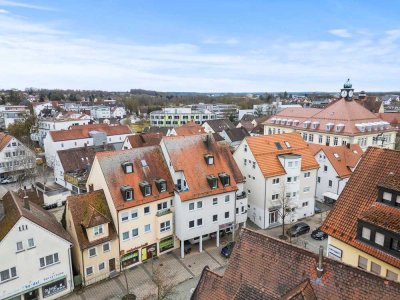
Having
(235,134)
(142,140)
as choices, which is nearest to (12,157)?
(142,140)

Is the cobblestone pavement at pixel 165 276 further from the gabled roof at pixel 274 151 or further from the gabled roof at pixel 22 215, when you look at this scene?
the gabled roof at pixel 274 151

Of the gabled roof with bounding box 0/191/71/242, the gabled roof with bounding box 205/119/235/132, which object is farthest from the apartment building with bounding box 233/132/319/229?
the gabled roof with bounding box 205/119/235/132

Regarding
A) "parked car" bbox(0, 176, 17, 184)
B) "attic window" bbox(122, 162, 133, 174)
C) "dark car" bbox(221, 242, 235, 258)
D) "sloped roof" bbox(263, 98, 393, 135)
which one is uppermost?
"sloped roof" bbox(263, 98, 393, 135)

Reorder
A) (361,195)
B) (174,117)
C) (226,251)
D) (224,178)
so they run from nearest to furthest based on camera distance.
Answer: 1. (361,195)
2. (226,251)
3. (224,178)
4. (174,117)

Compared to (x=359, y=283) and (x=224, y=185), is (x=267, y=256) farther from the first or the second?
(x=224, y=185)

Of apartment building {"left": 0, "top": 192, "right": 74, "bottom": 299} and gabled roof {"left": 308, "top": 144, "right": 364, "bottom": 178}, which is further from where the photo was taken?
gabled roof {"left": 308, "top": 144, "right": 364, "bottom": 178}

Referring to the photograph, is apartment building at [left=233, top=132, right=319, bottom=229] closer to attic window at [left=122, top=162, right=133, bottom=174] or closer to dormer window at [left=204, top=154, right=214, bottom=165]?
dormer window at [left=204, top=154, right=214, bottom=165]

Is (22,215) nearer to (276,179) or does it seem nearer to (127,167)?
(127,167)
